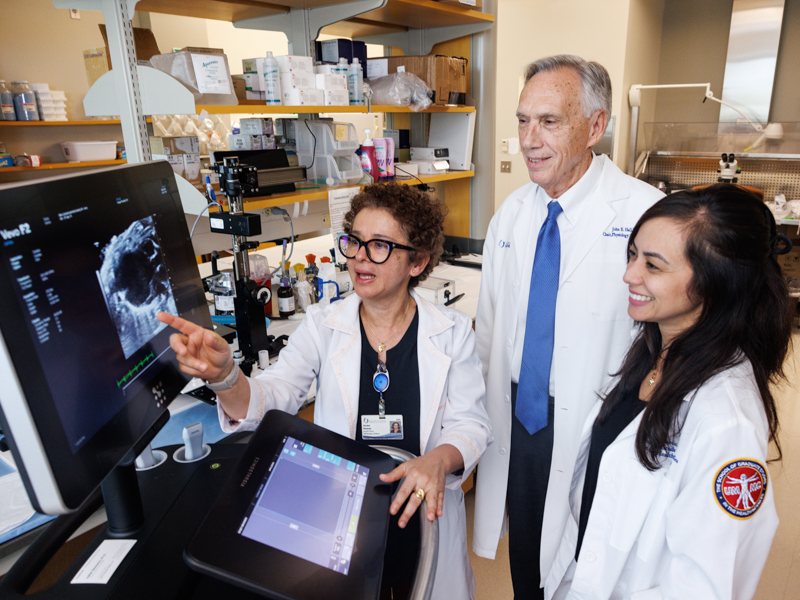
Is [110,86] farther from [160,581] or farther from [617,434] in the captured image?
[617,434]

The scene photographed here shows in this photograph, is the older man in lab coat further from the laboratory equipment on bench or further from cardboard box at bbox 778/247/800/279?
cardboard box at bbox 778/247/800/279

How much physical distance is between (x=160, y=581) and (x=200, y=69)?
1.71 m

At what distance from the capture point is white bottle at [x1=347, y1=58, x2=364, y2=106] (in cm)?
249

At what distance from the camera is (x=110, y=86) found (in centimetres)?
189

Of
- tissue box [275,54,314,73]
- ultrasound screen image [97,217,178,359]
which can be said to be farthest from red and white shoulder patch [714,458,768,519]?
tissue box [275,54,314,73]

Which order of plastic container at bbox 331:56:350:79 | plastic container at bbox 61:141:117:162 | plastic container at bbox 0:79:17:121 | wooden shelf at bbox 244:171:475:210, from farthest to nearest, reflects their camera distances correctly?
plastic container at bbox 61:141:117:162, plastic container at bbox 0:79:17:121, plastic container at bbox 331:56:350:79, wooden shelf at bbox 244:171:475:210

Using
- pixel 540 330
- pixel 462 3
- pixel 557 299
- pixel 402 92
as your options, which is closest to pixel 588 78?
pixel 557 299

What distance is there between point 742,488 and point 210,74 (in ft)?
6.45

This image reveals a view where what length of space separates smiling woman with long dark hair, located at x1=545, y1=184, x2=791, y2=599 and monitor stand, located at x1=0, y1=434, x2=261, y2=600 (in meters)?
0.77

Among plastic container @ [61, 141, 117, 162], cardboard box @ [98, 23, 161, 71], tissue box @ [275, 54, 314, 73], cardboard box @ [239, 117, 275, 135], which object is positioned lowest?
plastic container @ [61, 141, 117, 162]

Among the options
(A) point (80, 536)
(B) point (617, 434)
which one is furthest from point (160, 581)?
(B) point (617, 434)

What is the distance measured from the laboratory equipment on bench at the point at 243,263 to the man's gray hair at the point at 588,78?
3.44ft

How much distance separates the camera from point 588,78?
1632 mm

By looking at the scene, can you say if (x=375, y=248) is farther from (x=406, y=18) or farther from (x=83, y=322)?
(x=406, y=18)
